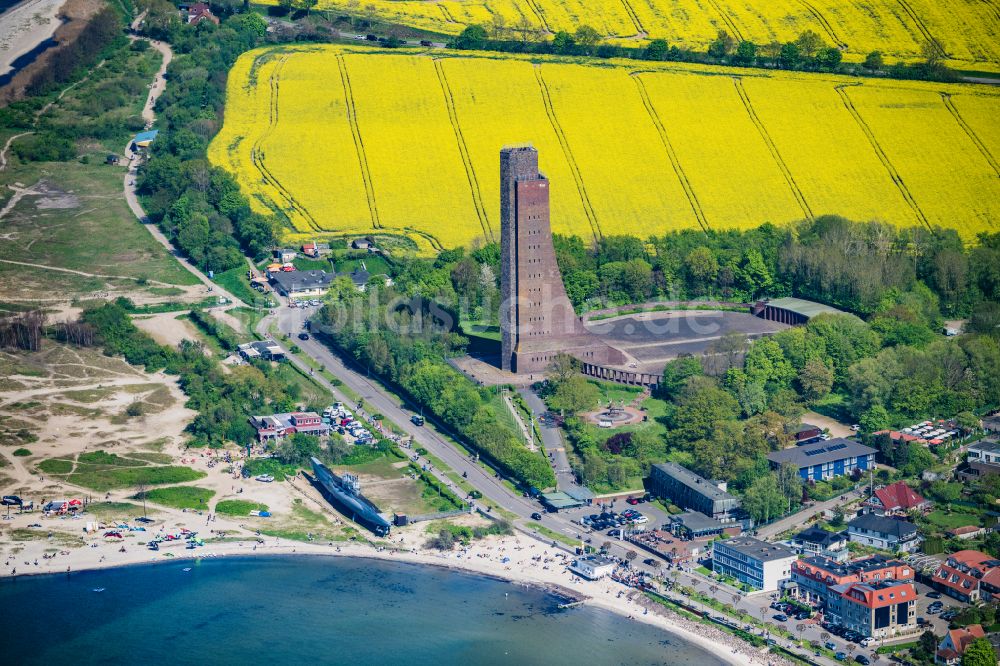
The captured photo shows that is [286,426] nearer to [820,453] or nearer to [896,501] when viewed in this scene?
[820,453]

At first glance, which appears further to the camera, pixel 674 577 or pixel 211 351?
pixel 211 351

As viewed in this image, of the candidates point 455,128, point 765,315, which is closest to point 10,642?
point 765,315

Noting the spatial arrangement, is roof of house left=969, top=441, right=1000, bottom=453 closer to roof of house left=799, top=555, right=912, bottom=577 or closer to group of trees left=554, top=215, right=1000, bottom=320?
roof of house left=799, top=555, right=912, bottom=577

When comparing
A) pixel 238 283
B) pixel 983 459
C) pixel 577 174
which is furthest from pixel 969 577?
pixel 577 174

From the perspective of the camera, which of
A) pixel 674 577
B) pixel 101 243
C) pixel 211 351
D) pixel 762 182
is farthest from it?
pixel 762 182

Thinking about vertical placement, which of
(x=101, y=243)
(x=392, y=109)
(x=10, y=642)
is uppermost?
(x=392, y=109)

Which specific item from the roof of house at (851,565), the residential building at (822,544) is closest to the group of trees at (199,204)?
the residential building at (822,544)

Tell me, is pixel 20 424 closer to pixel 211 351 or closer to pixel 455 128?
pixel 211 351
